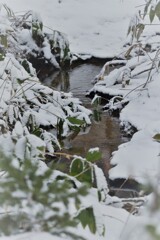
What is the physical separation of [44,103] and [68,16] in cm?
375

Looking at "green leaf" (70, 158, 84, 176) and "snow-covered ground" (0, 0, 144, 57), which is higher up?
"green leaf" (70, 158, 84, 176)

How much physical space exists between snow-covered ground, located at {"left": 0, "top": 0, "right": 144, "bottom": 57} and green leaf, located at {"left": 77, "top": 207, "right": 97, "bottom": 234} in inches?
167

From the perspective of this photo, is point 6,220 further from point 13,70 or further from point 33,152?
point 13,70

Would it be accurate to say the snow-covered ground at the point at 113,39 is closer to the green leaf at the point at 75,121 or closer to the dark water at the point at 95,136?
the dark water at the point at 95,136

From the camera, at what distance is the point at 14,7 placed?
250 inches

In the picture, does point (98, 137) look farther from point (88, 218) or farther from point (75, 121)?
point (88, 218)

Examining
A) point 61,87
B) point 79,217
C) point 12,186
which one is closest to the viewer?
point 12,186

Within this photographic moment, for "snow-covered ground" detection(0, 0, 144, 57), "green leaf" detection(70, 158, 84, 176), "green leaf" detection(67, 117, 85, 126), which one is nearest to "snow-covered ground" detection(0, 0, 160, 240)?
"snow-covered ground" detection(0, 0, 144, 57)

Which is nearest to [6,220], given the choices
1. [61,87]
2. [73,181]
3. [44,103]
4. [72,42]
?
[73,181]

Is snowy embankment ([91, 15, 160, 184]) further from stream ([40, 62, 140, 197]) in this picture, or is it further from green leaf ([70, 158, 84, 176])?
green leaf ([70, 158, 84, 176])

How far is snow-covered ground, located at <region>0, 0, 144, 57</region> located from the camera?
5.78 metres

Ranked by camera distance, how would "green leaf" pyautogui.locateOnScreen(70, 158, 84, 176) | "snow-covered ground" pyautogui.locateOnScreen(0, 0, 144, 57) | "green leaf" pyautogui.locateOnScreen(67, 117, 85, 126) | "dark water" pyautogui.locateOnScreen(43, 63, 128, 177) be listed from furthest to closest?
"snow-covered ground" pyautogui.locateOnScreen(0, 0, 144, 57)
"dark water" pyautogui.locateOnScreen(43, 63, 128, 177)
"green leaf" pyautogui.locateOnScreen(67, 117, 85, 126)
"green leaf" pyautogui.locateOnScreen(70, 158, 84, 176)

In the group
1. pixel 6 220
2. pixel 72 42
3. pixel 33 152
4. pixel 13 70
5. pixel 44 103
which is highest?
pixel 6 220

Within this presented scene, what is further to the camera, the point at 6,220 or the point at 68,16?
the point at 68,16
